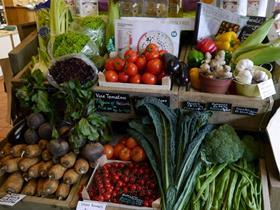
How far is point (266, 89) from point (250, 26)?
47cm

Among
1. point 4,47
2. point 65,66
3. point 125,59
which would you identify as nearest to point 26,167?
point 65,66

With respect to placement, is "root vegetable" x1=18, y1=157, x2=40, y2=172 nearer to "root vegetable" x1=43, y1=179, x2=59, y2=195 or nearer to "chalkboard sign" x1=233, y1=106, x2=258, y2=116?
"root vegetable" x1=43, y1=179, x2=59, y2=195

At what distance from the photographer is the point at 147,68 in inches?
57.9

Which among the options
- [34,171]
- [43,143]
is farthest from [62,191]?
[43,143]

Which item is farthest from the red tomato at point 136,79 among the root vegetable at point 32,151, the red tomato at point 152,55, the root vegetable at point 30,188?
the root vegetable at point 30,188

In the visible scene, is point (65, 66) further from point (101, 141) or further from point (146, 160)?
point (146, 160)

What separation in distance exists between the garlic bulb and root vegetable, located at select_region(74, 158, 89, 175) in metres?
0.79

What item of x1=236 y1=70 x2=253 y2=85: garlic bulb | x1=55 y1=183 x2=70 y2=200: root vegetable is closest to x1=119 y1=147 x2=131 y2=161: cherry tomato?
x1=55 y1=183 x2=70 y2=200: root vegetable

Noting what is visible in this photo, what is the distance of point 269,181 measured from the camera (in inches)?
51.6

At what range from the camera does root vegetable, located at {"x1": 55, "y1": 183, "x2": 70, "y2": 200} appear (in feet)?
4.29

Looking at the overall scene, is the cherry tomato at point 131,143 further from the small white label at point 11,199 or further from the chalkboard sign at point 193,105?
the small white label at point 11,199

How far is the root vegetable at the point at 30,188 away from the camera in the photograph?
1.34 metres

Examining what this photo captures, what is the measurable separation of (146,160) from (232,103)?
49cm

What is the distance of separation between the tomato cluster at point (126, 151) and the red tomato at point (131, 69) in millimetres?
322
